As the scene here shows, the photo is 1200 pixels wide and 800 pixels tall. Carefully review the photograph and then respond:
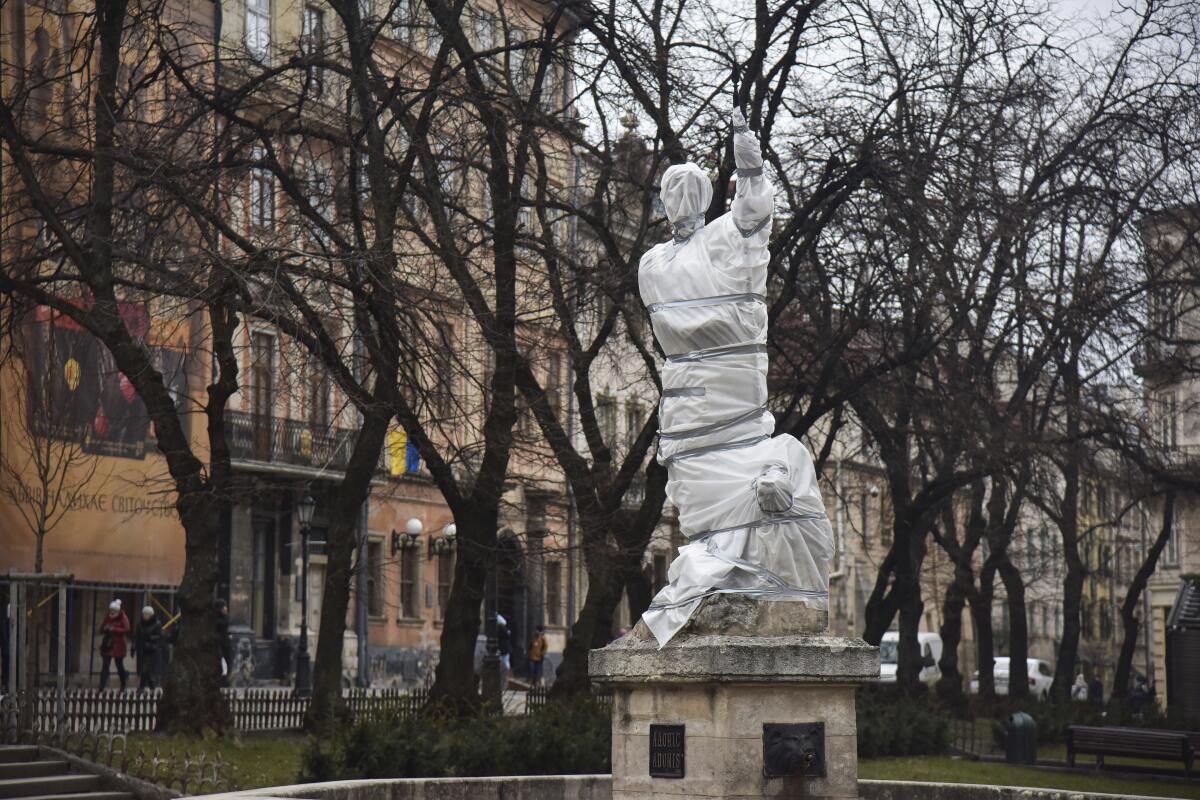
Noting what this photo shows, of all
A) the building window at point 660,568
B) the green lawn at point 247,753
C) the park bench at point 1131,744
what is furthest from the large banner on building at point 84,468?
the building window at point 660,568

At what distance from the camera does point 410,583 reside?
44.1 meters

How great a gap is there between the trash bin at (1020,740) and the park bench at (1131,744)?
610mm

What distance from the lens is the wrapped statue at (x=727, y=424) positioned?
11.5m

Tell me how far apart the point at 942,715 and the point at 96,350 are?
1682cm

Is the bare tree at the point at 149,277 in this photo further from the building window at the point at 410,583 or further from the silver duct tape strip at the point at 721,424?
the building window at the point at 410,583

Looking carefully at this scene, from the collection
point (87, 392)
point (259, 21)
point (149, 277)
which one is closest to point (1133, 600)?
point (87, 392)

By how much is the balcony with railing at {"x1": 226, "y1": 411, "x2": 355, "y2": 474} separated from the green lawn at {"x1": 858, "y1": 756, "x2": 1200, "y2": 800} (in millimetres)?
16156

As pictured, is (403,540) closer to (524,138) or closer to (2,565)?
(2,565)

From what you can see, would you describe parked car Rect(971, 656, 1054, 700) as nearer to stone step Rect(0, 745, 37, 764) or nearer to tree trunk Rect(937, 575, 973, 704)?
tree trunk Rect(937, 575, 973, 704)

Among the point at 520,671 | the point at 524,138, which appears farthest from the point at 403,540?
the point at 524,138

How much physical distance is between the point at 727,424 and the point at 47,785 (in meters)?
8.33

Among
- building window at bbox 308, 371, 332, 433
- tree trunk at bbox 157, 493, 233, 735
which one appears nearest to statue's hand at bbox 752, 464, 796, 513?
tree trunk at bbox 157, 493, 233, 735

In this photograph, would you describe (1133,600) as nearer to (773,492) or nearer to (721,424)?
(721,424)

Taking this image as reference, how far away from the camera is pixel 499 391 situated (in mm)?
20859
